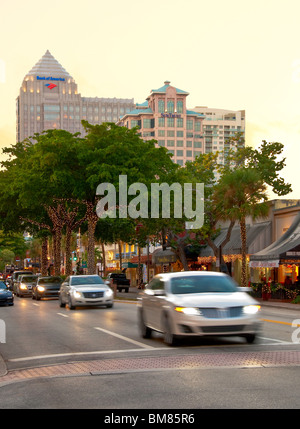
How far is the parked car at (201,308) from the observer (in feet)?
41.9

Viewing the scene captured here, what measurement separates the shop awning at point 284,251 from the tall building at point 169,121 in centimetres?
12520

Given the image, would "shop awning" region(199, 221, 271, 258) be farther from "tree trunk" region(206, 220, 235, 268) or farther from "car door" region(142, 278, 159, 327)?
"car door" region(142, 278, 159, 327)

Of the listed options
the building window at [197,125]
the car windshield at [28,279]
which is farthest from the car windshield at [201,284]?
the building window at [197,125]

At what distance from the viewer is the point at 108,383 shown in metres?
9.42

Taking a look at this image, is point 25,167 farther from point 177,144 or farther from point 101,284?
point 177,144

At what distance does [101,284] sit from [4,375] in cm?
1798

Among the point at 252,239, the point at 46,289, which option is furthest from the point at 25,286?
the point at 252,239

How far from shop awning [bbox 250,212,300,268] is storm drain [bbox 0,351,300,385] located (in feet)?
82.7

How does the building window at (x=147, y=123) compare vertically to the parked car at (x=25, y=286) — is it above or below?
above

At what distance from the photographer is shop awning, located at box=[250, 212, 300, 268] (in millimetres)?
36875

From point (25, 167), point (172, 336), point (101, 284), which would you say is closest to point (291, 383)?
point (172, 336)

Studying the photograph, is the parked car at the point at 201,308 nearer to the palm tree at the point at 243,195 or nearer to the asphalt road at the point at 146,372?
the asphalt road at the point at 146,372

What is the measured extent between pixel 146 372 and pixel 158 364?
2.71ft

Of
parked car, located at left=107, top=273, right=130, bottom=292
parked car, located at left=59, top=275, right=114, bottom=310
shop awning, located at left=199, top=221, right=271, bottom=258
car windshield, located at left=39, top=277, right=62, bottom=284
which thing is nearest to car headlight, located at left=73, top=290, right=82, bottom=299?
parked car, located at left=59, top=275, right=114, bottom=310
